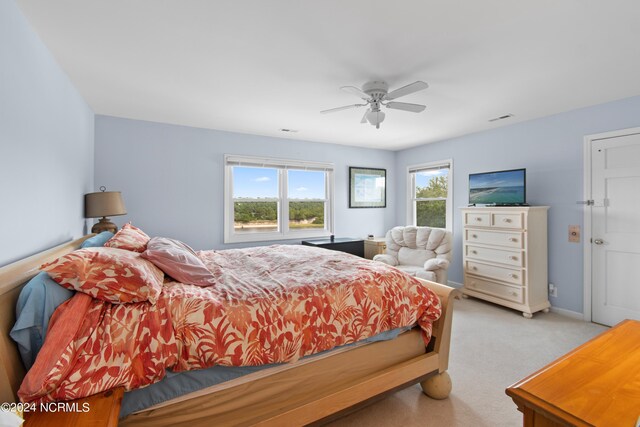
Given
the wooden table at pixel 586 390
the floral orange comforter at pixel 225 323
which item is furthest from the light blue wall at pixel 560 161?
the wooden table at pixel 586 390

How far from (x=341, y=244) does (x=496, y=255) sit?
214 cm

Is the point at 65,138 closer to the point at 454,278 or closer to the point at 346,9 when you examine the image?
the point at 346,9

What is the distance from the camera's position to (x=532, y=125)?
3795 millimetres

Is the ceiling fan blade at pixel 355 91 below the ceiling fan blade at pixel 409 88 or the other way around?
the other way around

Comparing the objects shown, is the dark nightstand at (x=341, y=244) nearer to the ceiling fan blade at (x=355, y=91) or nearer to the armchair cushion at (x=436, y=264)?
the armchair cushion at (x=436, y=264)

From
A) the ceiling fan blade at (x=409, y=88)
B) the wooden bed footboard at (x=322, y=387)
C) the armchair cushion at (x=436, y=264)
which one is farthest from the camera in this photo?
the armchair cushion at (x=436, y=264)

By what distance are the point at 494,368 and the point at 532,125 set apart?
3081 millimetres

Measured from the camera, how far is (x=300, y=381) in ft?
5.29

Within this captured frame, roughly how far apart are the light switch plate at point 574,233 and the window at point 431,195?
1.58 meters

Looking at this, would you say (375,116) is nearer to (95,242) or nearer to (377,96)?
(377,96)

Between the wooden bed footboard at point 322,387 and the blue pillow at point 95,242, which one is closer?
the wooden bed footboard at point 322,387

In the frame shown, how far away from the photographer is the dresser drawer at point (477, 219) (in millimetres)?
3869

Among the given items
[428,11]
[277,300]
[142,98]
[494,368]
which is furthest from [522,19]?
[142,98]

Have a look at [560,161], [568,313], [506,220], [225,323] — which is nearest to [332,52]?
[225,323]
